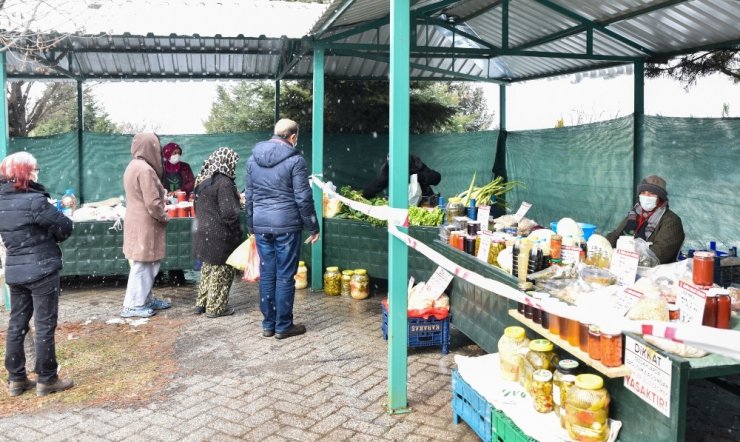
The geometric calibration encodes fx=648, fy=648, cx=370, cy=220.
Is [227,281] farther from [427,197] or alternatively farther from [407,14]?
[407,14]

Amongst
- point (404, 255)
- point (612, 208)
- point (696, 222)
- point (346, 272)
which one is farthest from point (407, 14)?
point (612, 208)

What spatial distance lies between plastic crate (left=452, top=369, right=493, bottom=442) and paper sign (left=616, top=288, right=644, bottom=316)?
0.94 meters

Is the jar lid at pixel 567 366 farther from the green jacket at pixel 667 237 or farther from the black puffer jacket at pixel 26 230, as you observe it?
the black puffer jacket at pixel 26 230

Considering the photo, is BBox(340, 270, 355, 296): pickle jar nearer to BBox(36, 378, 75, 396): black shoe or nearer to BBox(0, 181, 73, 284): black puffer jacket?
BBox(36, 378, 75, 396): black shoe

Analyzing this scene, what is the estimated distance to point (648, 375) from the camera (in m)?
2.79

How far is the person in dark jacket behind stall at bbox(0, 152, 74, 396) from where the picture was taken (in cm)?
431

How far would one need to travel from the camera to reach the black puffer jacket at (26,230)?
4.30 m

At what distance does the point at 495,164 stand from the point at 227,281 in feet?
18.2

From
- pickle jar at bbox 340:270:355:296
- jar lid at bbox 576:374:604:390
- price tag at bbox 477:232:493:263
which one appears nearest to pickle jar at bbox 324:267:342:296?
pickle jar at bbox 340:270:355:296

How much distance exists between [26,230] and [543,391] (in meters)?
3.45

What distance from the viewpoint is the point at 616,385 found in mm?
3066

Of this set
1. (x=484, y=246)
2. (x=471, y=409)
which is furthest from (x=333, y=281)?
(x=471, y=409)

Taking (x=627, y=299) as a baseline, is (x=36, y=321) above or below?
below

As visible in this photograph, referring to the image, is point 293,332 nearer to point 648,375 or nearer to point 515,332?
point 515,332
